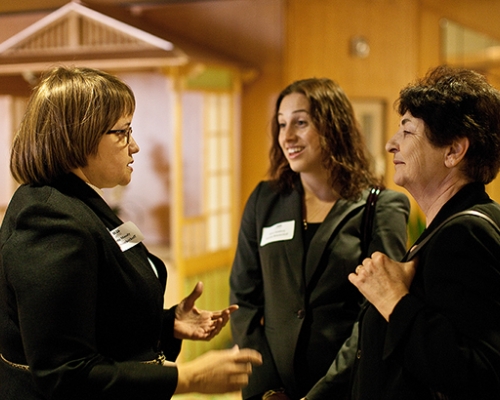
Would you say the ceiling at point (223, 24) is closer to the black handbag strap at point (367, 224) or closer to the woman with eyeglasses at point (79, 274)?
the black handbag strap at point (367, 224)

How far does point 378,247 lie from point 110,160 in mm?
896

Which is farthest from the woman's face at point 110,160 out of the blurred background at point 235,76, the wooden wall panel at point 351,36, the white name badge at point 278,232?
the wooden wall panel at point 351,36

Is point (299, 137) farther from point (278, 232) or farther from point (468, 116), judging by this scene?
point (468, 116)

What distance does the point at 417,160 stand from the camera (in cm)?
156

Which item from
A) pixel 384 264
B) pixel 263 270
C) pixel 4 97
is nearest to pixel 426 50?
pixel 4 97

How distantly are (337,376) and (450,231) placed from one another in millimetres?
730

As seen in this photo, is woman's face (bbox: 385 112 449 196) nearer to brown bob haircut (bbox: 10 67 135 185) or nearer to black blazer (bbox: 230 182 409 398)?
black blazer (bbox: 230 182 409 398)

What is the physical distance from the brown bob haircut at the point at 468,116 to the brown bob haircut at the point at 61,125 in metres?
0.71

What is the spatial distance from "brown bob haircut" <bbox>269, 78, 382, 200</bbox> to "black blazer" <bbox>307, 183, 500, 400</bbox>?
728 mm

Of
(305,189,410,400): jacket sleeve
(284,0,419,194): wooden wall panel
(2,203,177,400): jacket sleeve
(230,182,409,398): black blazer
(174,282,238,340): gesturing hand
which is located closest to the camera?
(2,203,177,400): jacket sleeve

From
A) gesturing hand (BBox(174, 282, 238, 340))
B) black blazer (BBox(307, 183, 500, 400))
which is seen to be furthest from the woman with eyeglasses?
black blazer (BBox(307, 183, 500, 400))

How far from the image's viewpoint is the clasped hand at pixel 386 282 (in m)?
Answer: 1.46

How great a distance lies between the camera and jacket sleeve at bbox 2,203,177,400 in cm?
131

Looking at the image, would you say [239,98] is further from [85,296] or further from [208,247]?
[85,296]
